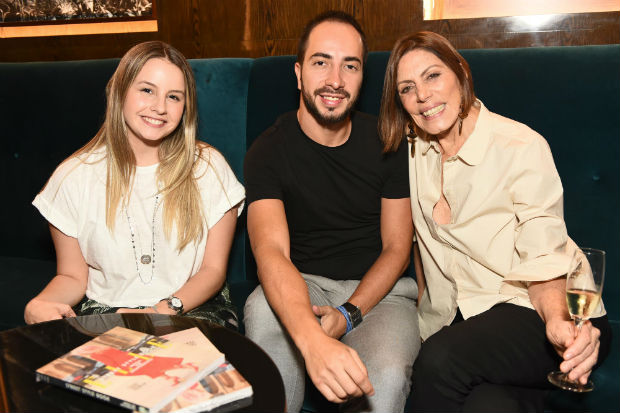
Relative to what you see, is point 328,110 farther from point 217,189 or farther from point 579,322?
point 579,322

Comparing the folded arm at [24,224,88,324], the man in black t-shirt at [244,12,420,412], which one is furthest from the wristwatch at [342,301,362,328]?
the folded arm at [24,224,88,324]

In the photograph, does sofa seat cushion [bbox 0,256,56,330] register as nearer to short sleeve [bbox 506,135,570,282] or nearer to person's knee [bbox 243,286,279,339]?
person's knee [bbox 243,286,279,339]

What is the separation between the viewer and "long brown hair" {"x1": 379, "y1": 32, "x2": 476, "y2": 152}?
1.65m

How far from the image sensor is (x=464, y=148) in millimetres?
1626

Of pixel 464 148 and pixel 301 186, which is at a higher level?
pixel 464 148

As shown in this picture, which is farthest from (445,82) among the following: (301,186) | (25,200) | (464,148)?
(25,200)

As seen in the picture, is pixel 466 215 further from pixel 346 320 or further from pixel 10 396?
pixel 10 396

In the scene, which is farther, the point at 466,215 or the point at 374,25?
the point at 374,25

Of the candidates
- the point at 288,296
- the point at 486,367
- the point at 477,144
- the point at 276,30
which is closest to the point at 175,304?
the point at 288,296

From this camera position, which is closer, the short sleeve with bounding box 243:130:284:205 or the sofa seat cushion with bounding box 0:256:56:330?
the short sleeve with bounding box 243:130:284:205

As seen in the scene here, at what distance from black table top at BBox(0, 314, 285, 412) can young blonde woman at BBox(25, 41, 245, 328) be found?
0.35 m

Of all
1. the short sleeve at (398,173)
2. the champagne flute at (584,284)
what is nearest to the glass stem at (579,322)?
the champagne flute at (584,284)

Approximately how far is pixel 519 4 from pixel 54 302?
6.32 feet

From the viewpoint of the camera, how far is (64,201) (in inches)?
70.6
